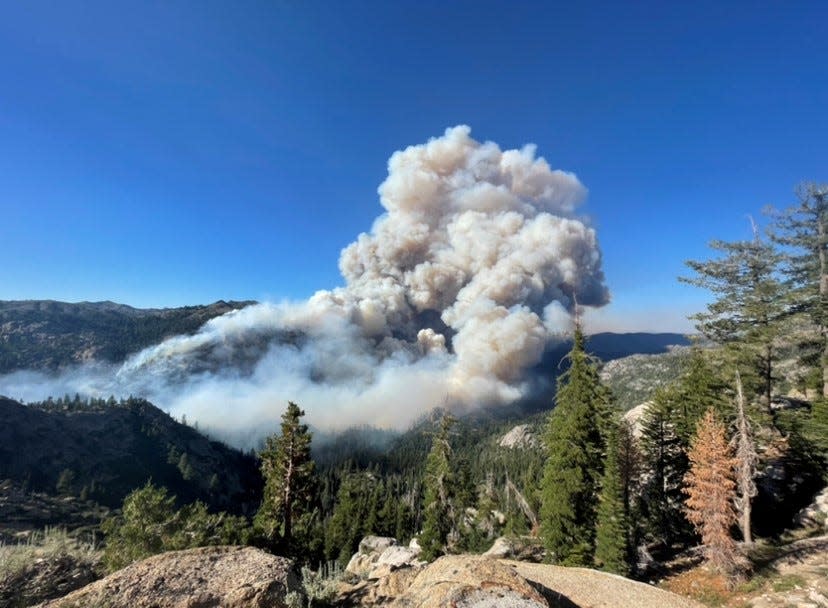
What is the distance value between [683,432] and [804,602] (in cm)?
2023

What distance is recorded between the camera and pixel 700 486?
71.3ft

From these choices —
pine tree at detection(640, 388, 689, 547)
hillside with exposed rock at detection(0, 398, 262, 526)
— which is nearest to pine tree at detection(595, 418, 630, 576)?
pine tree at detection(640, 388, 689, 547)

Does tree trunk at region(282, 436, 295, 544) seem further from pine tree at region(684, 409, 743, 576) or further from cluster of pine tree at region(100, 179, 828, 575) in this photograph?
pine tree at region(684, 409, 743, 576)

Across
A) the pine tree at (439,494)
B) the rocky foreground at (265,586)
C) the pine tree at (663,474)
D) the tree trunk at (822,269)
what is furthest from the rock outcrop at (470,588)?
the tree trunk at (822,269)

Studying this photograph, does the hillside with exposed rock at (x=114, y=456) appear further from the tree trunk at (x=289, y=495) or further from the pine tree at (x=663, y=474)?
the pine tree at (x=663, y=474)

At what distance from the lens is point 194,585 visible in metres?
11.1

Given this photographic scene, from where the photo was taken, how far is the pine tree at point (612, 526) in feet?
75.5

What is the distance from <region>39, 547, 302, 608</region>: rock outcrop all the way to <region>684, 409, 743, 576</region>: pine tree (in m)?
19.8

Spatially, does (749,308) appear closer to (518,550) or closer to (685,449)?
(685,449)

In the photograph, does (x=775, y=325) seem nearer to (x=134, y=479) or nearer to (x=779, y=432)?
(x=779, y=432)

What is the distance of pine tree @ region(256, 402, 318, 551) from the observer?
88.8ft

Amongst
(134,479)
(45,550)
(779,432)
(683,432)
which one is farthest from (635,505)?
(134,479)

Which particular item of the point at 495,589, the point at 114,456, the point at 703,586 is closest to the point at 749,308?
the point at 703,586

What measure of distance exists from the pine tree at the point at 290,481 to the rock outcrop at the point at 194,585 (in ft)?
47.4
